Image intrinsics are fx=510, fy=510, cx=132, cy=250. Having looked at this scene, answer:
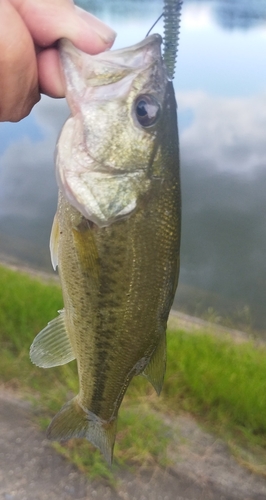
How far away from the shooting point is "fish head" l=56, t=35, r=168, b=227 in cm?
135

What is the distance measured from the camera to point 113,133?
1.39m

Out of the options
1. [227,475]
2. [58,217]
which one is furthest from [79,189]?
[227,475]

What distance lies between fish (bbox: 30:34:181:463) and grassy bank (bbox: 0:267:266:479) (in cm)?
135

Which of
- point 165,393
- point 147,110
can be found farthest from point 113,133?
point 165,393

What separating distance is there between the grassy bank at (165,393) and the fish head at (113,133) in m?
1.61

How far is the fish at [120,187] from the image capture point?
1.36m

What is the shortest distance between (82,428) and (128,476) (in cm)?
108

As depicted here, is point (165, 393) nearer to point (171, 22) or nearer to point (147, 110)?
point (147, 110)

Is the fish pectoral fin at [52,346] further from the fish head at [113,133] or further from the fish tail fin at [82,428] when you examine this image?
the fish head at [113,133]

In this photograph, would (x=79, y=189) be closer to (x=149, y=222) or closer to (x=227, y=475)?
(x=149, y=222)

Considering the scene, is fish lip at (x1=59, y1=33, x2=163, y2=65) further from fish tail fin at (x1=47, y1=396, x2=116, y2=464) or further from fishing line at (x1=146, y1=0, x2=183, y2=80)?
fish tail fin at (x1=47, y1=396, x2=116, y2=464)

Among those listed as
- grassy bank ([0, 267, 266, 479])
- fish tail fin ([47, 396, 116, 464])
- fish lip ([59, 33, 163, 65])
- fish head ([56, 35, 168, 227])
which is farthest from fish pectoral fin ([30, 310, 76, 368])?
grassy bank ([0, 267, 266, 479])

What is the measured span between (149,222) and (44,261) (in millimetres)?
5578

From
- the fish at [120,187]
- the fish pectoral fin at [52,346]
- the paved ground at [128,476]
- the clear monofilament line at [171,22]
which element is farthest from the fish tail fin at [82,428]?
the clear monofilament line at [171,22]
